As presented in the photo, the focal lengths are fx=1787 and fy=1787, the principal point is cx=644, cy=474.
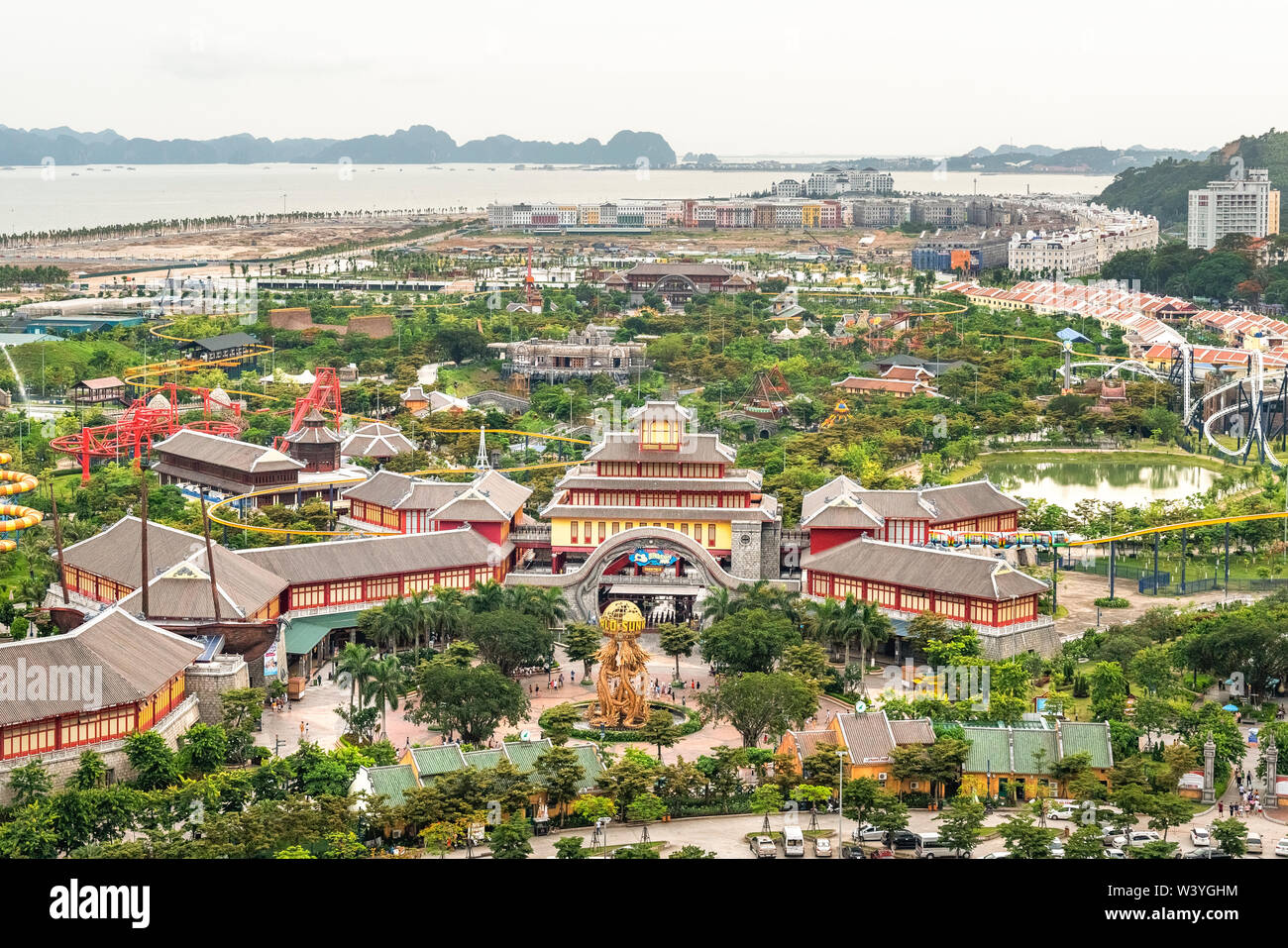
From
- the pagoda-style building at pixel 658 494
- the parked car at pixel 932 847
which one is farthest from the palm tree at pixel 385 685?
the pagoda-style building at pixel 658 494

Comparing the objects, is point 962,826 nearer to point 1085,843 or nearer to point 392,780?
point 1085,843

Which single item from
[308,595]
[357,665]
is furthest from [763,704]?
[308,595]

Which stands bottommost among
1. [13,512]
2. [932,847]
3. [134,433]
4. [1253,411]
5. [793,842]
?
[932,847]

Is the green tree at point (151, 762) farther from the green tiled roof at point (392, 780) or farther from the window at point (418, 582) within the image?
the window at point (418, 582)

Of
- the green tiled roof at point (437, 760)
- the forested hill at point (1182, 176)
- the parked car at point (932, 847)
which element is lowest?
the parked car at point (932, 847)

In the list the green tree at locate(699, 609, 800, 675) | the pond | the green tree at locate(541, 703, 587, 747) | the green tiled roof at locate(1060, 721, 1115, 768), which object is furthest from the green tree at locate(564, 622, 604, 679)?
the pond
